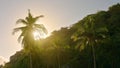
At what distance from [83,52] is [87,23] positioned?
2422 cm

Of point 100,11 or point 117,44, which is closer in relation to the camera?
point 117,44

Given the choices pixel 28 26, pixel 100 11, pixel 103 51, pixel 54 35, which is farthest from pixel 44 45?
pixel 28 26

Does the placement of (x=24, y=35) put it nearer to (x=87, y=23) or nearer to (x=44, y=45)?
(x=87, y=23)

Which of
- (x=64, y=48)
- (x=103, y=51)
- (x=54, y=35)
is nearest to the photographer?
(x=64, y=48)

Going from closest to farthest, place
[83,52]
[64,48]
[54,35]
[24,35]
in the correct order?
1. [24,35]
2. [64,48]
3. [83,52]
4. [54,35]

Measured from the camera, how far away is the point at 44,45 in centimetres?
9988

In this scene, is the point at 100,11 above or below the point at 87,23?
above

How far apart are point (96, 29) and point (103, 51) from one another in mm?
18617

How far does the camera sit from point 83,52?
8031 cm

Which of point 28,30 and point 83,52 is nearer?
point 28,30

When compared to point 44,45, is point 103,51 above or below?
below

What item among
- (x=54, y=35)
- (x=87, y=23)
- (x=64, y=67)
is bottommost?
(x=64, y=67)

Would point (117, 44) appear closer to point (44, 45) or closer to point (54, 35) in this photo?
point (44, 45)

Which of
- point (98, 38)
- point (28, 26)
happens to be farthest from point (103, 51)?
point (28, 26)
